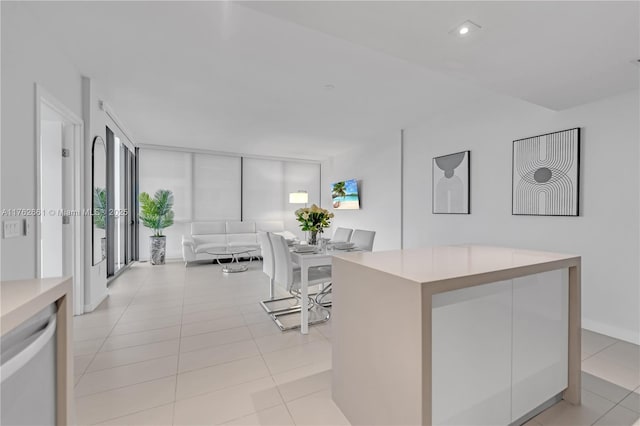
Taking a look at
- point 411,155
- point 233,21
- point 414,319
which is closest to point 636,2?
point 414,319

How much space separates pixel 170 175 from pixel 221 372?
5691mm

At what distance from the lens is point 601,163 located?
106 inches

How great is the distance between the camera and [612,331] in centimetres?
265

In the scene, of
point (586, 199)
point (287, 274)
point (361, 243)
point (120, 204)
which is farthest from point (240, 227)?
point (586, 199)

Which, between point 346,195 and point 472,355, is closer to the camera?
point 472,355

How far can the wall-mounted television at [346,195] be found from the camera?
639 cm

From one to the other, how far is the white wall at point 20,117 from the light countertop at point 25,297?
49.3 inches

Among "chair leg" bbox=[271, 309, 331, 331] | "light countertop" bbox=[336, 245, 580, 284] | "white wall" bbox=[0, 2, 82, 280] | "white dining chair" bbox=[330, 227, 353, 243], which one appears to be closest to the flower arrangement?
"chair leg" bbox=[271, 309, 331, 331]

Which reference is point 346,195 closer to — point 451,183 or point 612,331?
point 451,183

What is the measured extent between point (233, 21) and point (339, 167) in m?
5.26

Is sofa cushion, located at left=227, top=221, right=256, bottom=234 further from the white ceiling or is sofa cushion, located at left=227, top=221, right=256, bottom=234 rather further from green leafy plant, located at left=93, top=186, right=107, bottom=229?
the white ceiling

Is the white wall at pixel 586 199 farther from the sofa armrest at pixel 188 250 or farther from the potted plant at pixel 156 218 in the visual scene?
the potted plant at pixel 156 218

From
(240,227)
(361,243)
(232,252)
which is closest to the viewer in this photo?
(361,243)

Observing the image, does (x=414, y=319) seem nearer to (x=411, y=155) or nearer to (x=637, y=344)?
(x=637, y=344)
